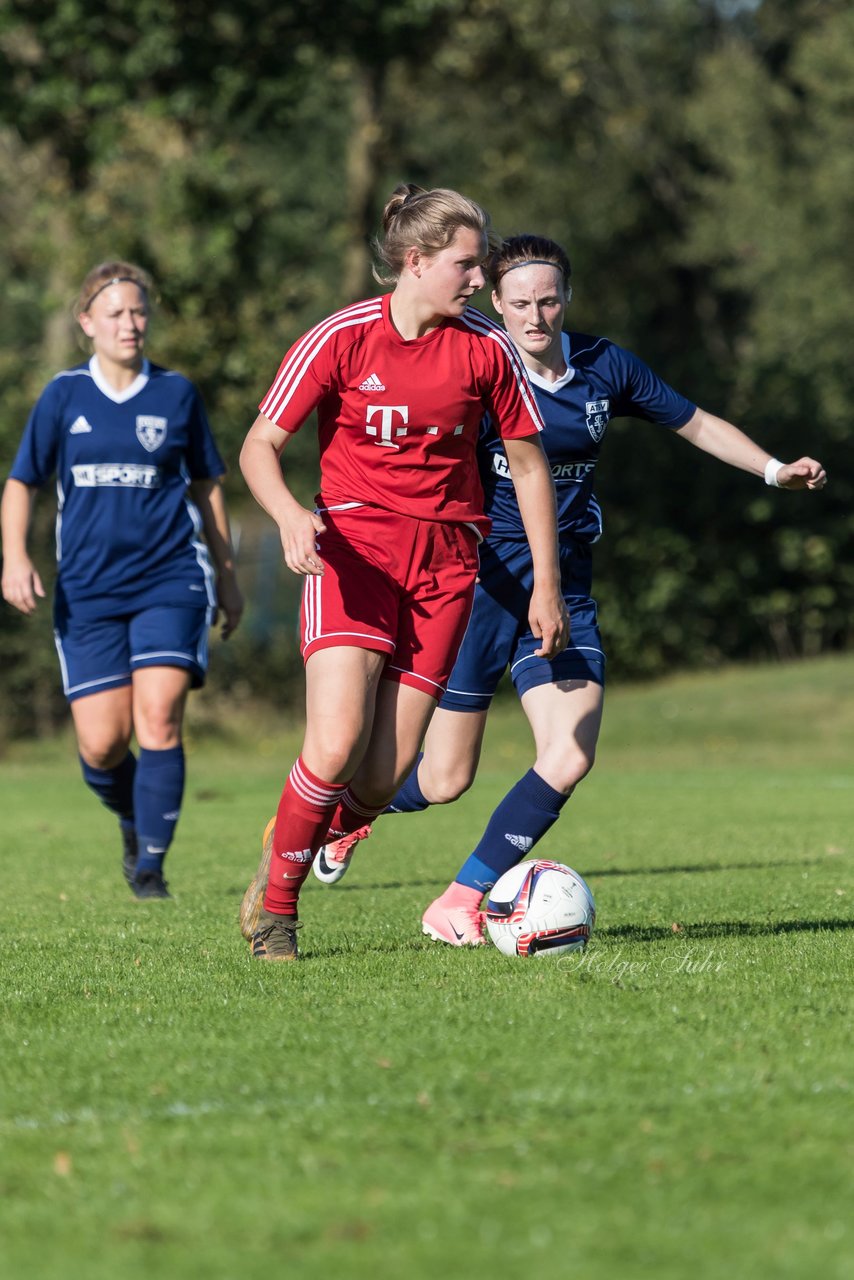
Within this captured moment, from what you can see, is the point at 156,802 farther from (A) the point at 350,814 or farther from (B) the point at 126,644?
(A) the point at 350,814

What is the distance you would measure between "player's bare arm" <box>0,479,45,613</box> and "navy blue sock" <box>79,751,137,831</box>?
873 mm

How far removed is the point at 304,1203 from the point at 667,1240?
2.04 ft

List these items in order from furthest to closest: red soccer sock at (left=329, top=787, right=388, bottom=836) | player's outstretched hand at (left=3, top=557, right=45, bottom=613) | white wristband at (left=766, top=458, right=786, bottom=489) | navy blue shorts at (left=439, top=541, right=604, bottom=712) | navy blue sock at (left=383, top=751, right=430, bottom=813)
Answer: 1. player's outstretched hand at (left=3, top=557, right=45, bottom=613)
2. navy blue sock at (left=383, top=751, right=430, bottom=813)
3. navy blue shorts at (left=439, top=541, right=604, bottom=712)
4. white wristband at (left=766, top=458, right=786, bottom=489)
5. red soccer sock at (left=329, top=787, right=388, bottom=836)

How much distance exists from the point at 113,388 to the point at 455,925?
3089 mm

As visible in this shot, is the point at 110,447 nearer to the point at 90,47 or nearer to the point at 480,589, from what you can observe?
the point at 480,589

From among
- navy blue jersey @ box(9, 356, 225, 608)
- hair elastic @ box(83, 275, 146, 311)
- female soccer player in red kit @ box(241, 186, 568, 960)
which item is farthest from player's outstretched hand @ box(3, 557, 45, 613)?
female soccer player in red kit @ box(241, 186, 568, 960)

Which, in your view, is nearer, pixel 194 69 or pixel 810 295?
pixel 194 69

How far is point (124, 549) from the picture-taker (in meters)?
7.59

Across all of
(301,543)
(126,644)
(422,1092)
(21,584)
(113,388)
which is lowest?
(422,1092)

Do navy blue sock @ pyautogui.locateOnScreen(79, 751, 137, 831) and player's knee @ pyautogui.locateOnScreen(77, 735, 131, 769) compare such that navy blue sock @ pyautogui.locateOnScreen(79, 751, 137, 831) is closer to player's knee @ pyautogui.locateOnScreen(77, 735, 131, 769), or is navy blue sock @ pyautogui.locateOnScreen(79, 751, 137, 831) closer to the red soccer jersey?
player's knee @ pyautogui.locateOnScreen(77, 735, 131, 769)

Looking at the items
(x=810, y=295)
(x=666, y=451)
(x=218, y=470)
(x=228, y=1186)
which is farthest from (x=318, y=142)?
(x=228, y=1186)

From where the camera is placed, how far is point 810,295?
1287 inches

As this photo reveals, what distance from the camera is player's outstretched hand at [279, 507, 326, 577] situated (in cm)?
481

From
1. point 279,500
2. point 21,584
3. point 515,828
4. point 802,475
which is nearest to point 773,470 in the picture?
point 802,475
